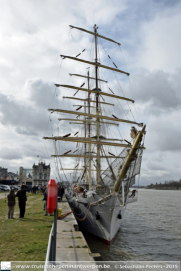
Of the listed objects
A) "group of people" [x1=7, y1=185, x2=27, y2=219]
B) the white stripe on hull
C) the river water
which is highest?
"group of people" [x1=7, y1=185, x2=27, y2=219]

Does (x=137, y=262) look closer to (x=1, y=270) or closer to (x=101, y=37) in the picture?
(x=1, y=270)

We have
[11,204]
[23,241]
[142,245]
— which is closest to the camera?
[23,241]

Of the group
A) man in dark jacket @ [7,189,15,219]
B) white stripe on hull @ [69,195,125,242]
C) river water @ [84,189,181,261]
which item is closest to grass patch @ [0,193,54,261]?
man in dark jacket @ [7,189,15,219]

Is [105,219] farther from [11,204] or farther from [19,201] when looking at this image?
[11,204]

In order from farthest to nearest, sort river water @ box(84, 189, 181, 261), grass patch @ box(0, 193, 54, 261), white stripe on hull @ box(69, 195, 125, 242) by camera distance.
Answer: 1. white stripe on hull @ box(69, 195, 125, 242)
2. river water @ box(84, 189, 181, 261)
3. grass patch @ box(0, 193, 54, 261)

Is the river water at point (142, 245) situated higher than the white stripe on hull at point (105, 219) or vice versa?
the white stripe on hull at point (105, 219)

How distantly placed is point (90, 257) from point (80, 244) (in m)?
1.27

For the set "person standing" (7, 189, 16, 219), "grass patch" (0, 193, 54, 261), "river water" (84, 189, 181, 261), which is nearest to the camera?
"grass patch" (0, 193, 54, 261)

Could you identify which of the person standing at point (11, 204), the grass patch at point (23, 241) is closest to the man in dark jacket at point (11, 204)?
the person standing at point (11, 204)

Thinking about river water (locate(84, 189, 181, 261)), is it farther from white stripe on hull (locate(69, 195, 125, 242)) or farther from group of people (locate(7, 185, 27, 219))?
group of people (locate(7, 185, 27, 219))

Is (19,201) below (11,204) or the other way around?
the other way around

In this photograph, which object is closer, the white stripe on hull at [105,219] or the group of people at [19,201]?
the group of people at [19,201]

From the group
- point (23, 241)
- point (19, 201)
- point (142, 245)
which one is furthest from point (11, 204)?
point (142, 245)

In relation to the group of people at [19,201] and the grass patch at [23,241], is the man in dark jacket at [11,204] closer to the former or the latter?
the group of people at [19,201]
